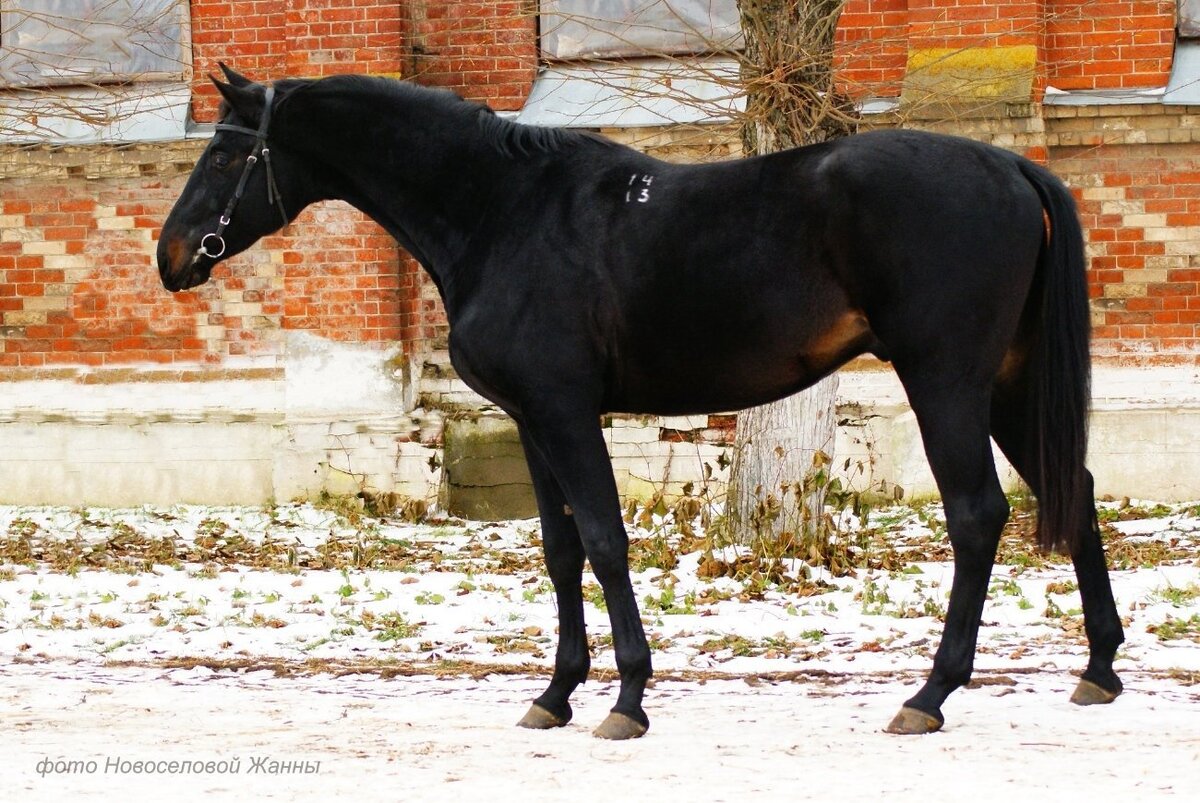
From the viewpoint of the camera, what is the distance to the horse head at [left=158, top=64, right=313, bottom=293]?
546cm

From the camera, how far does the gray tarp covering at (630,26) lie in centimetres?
1110

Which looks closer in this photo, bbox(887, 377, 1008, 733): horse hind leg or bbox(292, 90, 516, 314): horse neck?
bbox(887, 377, 1008, 733): horse hind leg

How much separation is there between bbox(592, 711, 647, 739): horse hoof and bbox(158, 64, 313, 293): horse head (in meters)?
2.14

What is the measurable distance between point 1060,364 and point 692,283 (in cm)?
124

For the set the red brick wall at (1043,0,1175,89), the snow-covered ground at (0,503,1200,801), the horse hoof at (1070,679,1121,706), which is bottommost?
the snow-covered ground at (0,503,1200,801)

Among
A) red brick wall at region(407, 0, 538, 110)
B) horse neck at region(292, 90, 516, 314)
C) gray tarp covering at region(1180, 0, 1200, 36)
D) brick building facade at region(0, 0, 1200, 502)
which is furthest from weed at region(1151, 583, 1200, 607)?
red brick wall at region(407, 0, 538, 110)

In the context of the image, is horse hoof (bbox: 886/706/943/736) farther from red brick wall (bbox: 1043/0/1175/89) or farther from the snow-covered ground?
red brick wall (bbox: 1043/0/1175/89)

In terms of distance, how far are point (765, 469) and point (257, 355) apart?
A: 15.2ft

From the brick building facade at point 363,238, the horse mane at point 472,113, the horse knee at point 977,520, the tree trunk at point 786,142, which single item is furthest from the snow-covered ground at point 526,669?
the horse mane at point 472,113

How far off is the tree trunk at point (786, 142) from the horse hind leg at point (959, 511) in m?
3.51

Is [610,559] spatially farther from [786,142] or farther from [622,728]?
[786,142]

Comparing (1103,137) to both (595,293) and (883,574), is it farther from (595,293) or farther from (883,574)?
(595,293)

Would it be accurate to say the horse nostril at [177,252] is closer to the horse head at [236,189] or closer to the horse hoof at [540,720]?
the horse head at [236,189]

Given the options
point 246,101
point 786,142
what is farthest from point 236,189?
point 786,142
